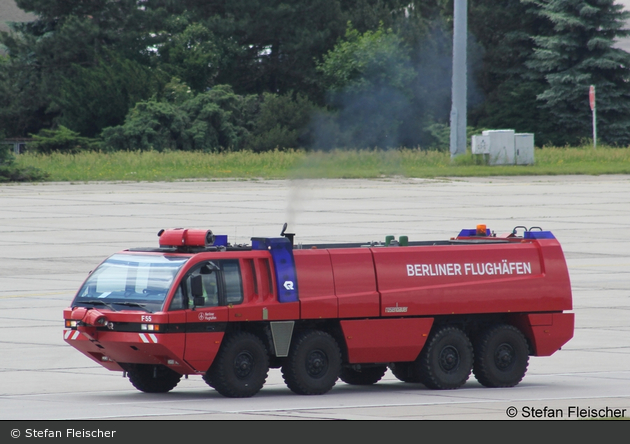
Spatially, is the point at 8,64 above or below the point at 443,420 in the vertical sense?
above

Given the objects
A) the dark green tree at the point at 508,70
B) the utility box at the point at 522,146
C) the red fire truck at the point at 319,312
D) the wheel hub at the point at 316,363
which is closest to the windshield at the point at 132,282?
the red fire truck at the point at 319,312

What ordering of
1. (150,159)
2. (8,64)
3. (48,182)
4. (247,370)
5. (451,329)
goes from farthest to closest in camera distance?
(8,64), (150,159), (48,182), (451,329), (247,370)

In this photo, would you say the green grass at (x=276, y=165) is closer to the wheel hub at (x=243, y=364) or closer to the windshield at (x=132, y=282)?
the windshield at (x=132, y=282)

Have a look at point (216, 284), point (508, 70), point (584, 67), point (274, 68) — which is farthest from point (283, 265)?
point (274, 68)

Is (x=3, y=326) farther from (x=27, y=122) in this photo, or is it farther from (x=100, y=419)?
(x=27, y=122)

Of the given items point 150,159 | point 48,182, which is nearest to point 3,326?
point 48,182

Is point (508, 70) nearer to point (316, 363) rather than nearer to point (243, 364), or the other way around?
point (316, 363)

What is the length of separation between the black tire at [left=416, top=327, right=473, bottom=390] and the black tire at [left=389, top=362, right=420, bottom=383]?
0.15 meters

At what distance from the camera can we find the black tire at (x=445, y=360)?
44.1 ft

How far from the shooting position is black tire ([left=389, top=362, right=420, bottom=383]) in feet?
45.1

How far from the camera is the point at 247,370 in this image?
12602 mm

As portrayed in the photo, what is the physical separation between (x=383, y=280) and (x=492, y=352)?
1.67 m

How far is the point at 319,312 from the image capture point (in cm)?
1289

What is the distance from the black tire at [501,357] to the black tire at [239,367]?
9.05 ft
